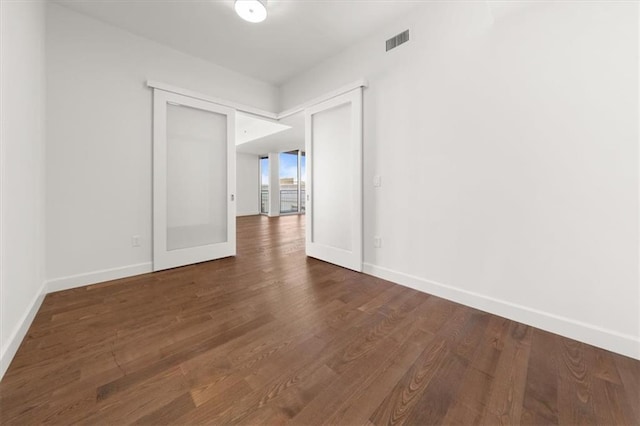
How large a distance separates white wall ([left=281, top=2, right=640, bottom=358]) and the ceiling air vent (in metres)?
0.08

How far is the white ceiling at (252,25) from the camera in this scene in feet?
8.32

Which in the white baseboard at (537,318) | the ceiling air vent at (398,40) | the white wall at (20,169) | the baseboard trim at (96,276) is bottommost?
the white baseboard at (537,318)

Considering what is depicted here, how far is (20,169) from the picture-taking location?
1729 millimetres

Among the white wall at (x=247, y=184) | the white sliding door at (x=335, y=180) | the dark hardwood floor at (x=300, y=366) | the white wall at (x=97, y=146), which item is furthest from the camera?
the white wall at (x=247, y=184)

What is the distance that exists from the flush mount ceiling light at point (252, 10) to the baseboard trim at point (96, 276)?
310 centimetres

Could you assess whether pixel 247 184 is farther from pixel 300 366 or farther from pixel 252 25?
pixel 300 366


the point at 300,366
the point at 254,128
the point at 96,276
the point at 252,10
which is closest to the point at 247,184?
the point at 254,128

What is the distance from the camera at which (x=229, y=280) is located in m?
2.87

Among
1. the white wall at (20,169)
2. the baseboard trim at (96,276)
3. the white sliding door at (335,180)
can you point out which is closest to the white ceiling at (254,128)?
the white sliding door at (335,180)

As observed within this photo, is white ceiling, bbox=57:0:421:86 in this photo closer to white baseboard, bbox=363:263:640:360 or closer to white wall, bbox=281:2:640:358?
white wall, bbox=281:2:640:358

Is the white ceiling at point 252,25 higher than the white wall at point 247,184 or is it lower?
higher

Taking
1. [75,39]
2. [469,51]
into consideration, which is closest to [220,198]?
[75,39]

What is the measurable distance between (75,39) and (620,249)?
517 centimetres

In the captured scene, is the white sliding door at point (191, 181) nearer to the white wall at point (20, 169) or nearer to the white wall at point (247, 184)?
the white wall at point (20, 169)
